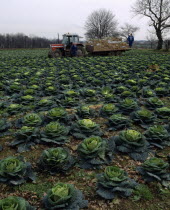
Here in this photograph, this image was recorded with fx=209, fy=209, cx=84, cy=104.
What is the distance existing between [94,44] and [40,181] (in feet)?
65.9

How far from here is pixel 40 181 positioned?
2799mm

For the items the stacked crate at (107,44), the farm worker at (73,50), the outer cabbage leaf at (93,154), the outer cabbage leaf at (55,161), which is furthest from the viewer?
the stacked crate at (107,44)

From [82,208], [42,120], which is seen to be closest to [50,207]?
[82,208]

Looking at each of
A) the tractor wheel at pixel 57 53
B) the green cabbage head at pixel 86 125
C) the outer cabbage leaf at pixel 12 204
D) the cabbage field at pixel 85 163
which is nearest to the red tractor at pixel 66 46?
the tractor wheel at pixel 57 53

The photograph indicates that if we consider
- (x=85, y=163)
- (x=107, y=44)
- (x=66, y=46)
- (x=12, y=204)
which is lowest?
(x=85, y=163)

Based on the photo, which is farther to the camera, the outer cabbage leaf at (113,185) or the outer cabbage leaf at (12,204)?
the outer cabbage leaf at (113,185)

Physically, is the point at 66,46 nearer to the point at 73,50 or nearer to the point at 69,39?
the point at 69,39

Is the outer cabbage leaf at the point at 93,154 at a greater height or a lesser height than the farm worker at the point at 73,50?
lesser

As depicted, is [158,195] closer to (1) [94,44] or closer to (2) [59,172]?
(2) [59,172]

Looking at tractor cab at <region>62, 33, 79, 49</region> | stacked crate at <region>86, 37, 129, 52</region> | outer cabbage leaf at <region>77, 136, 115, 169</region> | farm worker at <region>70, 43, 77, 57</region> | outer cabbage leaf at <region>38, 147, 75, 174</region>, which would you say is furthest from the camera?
stacked crate at <region>86, 37, 129, 52</region>

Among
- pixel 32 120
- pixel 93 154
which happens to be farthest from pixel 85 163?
pixel 32 120

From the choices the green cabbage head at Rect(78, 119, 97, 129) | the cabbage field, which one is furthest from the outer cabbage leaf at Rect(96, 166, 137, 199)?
the green cabbage head at Rect(78, 119, 97, 129)

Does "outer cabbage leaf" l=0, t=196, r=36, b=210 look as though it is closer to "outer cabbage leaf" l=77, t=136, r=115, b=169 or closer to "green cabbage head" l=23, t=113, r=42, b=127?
"outer cabbage leaf" l=77, t=136, r=115, b=169

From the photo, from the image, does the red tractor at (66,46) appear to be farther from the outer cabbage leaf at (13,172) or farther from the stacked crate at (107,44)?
the outer cabbage leaf at (13,172)
